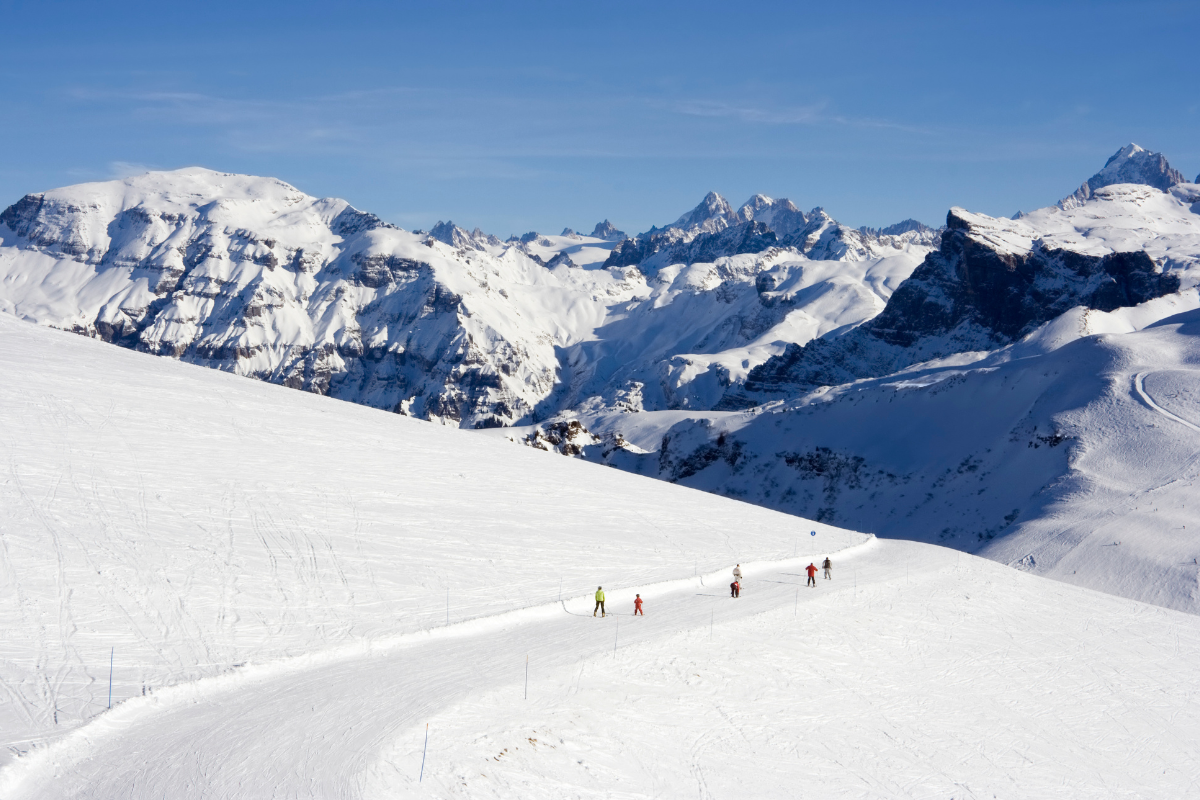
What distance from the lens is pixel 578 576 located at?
111 ft

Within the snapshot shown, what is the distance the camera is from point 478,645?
84.3 feet

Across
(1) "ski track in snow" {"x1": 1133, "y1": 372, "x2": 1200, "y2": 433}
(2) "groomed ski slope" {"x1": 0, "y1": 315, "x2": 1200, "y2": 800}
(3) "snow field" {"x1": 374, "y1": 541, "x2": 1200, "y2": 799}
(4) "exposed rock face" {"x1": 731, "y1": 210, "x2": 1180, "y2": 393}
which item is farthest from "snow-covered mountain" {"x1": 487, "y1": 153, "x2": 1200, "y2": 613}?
(3) "snow field" {"x1": 374, "y1": 541, "x2": 1200, "y2": 799}

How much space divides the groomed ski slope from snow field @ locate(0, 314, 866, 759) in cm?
15

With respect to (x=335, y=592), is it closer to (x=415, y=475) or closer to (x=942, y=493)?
(x=415, y=475)

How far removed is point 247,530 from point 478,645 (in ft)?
37.8

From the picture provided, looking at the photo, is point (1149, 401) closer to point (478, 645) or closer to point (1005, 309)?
point (478, 645)

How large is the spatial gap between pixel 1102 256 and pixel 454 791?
212 m

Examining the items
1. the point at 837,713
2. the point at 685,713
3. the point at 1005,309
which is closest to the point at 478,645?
the point at 685,713

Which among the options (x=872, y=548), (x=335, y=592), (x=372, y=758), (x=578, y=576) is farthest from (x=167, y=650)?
(x=872, y=548)

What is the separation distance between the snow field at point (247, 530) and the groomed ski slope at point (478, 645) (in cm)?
15

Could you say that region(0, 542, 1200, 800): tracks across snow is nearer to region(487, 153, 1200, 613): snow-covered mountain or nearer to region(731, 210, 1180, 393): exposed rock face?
region(487, 153, 1200, 613): snow-covered mountain

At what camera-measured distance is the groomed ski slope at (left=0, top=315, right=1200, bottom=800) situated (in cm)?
1867

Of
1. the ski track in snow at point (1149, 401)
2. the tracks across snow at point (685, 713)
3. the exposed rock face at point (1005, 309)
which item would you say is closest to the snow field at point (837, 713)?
the tracks across snow at point (685, 713)

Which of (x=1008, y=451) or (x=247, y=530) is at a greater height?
(x=1008, y=451)
